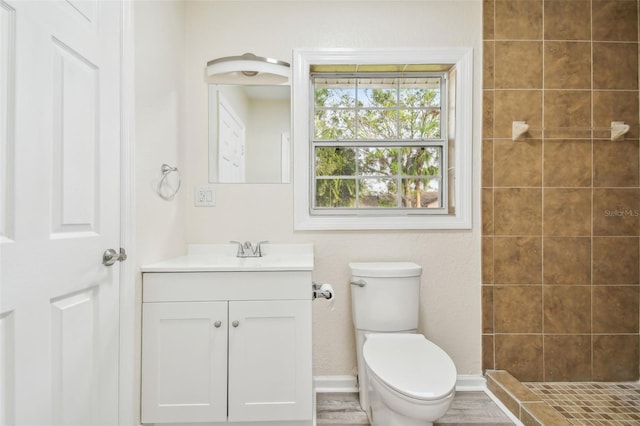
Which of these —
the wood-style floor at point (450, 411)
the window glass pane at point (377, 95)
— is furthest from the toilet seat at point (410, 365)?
the window glass pane at point (377, 95)

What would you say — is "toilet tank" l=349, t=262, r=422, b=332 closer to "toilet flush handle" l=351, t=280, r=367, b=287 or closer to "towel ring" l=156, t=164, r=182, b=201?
"toilet flush handle" l=351, t=280, r=367, b=287

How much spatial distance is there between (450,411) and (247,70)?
82.7 inches

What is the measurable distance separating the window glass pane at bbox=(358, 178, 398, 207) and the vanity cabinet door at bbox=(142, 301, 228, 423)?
3.52 ft

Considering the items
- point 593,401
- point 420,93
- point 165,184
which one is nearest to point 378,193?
point 420,93

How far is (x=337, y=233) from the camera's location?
6.78 ft

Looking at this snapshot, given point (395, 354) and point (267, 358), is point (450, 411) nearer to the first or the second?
point (395, 354)

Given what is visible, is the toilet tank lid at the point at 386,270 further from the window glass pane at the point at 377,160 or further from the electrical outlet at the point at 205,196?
the electrical outlet at the point at 205,196

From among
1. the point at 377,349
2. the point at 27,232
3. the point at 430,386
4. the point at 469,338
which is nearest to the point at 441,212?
the point at 469,338

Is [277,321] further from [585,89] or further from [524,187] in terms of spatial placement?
[585,89]

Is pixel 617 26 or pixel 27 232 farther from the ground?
pixel 617 26

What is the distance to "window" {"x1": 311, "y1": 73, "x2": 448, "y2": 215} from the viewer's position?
2178 mm

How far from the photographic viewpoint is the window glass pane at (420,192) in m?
2.19

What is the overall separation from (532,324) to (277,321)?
150 cm

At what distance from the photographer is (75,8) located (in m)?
1.14
